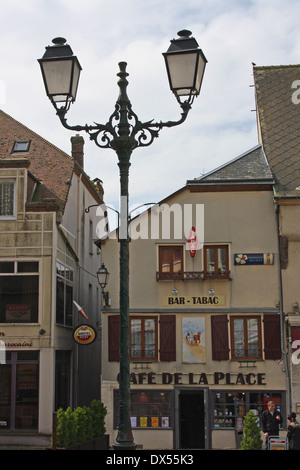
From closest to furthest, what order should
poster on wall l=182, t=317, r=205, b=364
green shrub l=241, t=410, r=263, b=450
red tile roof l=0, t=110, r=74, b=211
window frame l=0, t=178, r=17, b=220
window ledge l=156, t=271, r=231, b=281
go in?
green shrub l=241, t=410, r=263, b=450 < poster on wall l=182, t=317, r=205, b=364 < window ledge l=156, t=271, r=231, b=281 < window frame l=0, t=178, r=17, b=220 < red tile roof l=0, t=110, r=74, b=211

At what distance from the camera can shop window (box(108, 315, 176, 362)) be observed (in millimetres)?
21984

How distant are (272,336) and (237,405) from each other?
2.38 metres

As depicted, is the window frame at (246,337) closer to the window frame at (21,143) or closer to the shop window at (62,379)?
the shop window at (62,379)

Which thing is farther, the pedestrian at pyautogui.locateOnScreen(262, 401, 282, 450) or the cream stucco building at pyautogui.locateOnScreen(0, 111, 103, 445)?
the cream stucco building at pyautogui.locateOnScreen(0, 111, 103, 445)

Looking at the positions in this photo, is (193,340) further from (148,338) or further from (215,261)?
(215,261)

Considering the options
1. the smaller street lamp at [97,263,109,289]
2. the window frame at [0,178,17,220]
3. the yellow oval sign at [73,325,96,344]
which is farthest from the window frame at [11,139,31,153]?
the yellow oval sign at [73,325,96,344]

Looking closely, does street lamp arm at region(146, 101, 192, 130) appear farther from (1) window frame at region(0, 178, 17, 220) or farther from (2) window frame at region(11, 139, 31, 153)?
(2) window frame at region(11, 139, 31, 153)

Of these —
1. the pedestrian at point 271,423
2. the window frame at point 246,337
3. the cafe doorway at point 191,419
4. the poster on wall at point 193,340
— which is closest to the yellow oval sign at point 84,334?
the poster on wall at point 193,340

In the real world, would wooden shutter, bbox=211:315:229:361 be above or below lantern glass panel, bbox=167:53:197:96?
below

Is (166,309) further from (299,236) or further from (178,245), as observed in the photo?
(299,236)

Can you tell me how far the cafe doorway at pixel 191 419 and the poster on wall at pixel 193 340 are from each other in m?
1.06

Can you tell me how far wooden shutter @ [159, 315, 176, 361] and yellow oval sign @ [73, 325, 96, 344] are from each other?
7.35 ft

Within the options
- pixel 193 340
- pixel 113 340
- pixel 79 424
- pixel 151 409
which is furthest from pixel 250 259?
pixel 79 424

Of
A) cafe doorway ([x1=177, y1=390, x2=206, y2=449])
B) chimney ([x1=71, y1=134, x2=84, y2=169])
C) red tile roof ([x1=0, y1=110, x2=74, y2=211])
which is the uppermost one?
chimney ([x1=71, y1=134, x2=84, y2=169])
